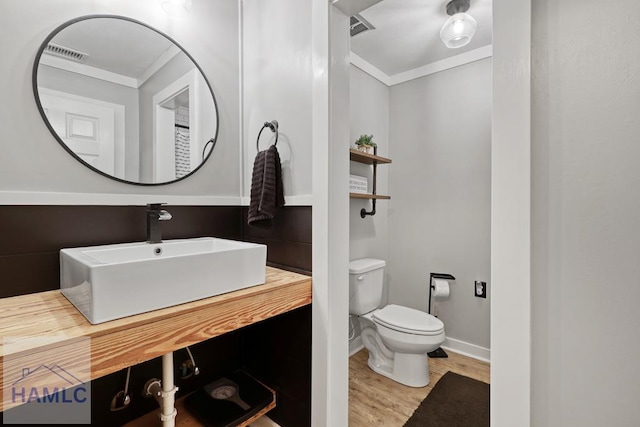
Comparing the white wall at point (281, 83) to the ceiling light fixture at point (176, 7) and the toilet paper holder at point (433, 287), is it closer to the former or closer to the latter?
the ceiling light fixture at point (176, 7)

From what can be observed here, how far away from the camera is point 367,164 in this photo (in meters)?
2.38

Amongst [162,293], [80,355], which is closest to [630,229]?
[162,293]

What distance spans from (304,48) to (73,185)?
45.5 inches

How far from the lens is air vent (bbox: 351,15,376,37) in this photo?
1779 mm

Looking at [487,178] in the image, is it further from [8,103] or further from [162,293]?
[8,103]

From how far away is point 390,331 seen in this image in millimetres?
1908

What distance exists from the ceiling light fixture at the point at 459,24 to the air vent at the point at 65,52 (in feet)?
6.23

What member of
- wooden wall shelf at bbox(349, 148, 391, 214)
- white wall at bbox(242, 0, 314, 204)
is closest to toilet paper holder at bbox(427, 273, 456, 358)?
wooden wall shelf at bbox(349, 148, 391, 214)

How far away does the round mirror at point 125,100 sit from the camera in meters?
1.13

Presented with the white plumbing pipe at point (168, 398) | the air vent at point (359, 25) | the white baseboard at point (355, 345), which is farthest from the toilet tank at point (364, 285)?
the air vent at point (359, 25)

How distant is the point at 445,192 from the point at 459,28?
1169 mm

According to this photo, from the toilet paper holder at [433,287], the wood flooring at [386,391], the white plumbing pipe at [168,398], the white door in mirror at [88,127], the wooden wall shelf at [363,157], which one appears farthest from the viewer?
the toilet paper holder at [433,287]

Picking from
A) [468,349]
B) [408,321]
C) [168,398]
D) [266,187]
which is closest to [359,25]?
[266,187]

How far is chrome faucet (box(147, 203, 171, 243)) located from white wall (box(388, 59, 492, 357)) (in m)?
1.95
